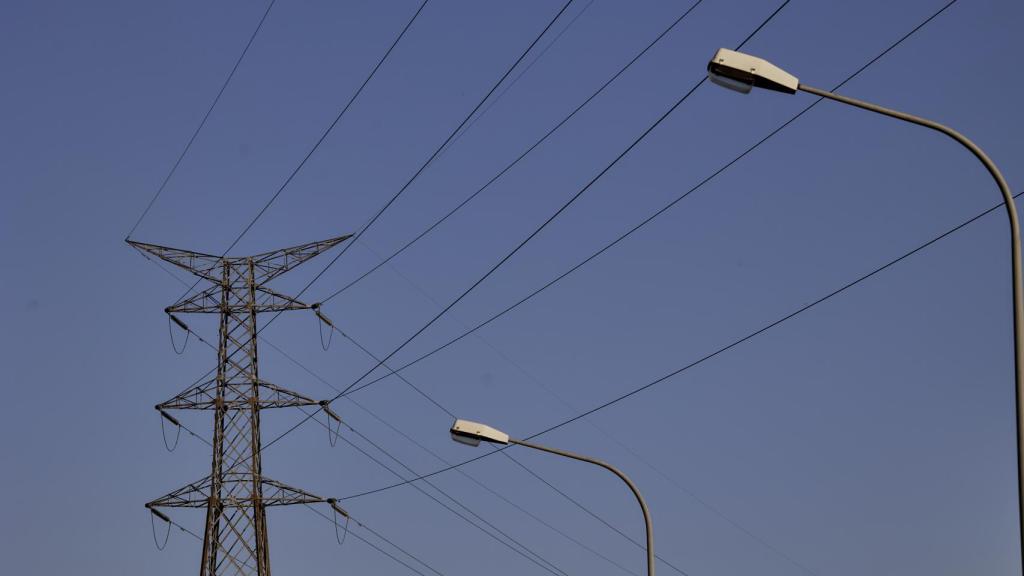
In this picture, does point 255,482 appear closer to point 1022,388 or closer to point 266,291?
point 266,291

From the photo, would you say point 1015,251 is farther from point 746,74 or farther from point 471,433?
point 471,433

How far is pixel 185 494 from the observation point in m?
54.8

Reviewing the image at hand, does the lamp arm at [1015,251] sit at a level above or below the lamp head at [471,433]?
below

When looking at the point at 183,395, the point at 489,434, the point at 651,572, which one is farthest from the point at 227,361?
the point at 651,572

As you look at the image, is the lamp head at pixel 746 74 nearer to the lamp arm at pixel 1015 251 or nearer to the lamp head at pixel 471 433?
the lamp arm at pixel 1015 251

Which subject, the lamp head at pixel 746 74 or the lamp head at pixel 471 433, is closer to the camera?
the lamp head at pixel 746 74

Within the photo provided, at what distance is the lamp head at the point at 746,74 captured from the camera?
1958 centimetres

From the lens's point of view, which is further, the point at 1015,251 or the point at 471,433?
the point at 471,433

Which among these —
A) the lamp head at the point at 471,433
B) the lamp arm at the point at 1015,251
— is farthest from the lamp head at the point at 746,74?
the lamp head at the point at 471,433

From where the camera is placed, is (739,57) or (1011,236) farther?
(739,57)

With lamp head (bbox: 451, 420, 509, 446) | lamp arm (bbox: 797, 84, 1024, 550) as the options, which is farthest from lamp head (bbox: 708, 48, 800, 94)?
lamp head (bbox: 451, 420, 509, 446)

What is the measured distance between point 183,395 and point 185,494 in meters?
4.08

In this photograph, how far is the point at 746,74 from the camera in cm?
1959

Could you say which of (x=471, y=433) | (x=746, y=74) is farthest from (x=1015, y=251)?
(x=471, y=433)
